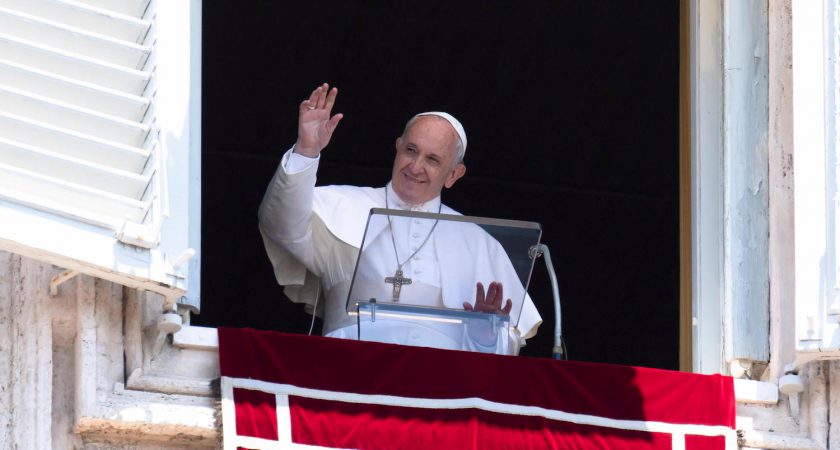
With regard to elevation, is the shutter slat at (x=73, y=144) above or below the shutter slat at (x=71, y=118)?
below

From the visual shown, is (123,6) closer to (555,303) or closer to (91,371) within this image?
(91,371)

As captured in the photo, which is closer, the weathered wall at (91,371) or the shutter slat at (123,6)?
the weathered wall at (91,371)

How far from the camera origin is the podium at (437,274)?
567cm

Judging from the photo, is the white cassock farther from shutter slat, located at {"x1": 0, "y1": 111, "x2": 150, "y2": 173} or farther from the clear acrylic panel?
shutter slat, located at {"x1": 0, "y1": 111, "x2": 150, "y2": 173}

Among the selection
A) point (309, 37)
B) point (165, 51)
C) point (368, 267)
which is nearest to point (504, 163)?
point (309, 37)

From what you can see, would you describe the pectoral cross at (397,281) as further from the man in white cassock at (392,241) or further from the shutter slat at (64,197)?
the shutter slat at (64,197)

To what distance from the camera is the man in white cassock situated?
230 inches

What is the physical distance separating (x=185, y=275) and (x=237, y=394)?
0.33 metres

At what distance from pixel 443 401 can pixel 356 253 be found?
105 cm

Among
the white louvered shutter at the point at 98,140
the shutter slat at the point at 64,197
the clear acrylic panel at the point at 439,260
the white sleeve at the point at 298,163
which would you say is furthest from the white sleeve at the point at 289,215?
the shutter slat at the point at 64,197

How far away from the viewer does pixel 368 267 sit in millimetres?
5938

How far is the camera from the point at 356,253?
630cm

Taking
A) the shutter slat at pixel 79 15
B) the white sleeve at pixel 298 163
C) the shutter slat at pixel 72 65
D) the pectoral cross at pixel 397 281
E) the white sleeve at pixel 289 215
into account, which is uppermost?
the shutter slat at pixel 79 15

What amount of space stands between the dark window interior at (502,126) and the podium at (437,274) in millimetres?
2714
